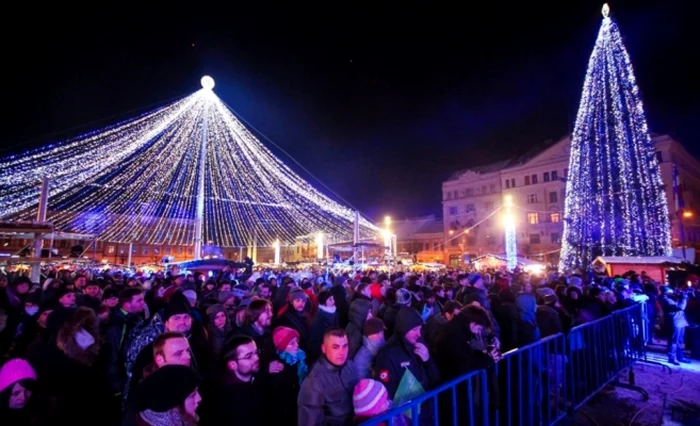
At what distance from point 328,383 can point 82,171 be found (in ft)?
70.6

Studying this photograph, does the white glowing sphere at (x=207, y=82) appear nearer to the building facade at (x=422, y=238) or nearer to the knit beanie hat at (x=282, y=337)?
the knit beanie hat at (x=282, y=337)

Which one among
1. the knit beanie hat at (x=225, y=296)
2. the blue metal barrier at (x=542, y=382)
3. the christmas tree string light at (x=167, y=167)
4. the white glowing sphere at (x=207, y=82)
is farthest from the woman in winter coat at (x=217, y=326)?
the white glowing sphere at (x=207, y=82)

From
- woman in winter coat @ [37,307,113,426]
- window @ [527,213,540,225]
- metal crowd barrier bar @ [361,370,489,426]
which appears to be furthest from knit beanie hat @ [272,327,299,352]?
window @ [527,213,540,225]

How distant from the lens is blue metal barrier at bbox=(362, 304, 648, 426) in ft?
Result: 10.8

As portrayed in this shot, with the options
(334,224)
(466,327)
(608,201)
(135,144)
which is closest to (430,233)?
(334,224)

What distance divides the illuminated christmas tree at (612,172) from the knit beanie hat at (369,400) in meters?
25.0

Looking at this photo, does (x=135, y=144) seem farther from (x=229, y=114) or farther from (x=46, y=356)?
(x=46, y=356)

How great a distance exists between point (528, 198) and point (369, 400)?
50.7 metres

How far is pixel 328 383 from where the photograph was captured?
3082 millimetres

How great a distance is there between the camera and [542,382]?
16.5 ft

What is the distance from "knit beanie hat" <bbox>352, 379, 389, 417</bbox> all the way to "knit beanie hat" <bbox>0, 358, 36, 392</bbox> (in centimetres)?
251

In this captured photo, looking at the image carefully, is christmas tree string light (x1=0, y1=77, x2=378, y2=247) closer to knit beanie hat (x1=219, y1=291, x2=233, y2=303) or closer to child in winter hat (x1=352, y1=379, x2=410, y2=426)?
knit beanie hat (x1=219, y1=291, x2=233, y2=303)

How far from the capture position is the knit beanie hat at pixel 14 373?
2.72 meters

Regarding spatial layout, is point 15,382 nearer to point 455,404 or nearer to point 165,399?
point 165,399
